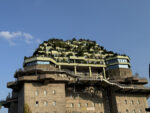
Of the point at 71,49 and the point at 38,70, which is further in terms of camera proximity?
the point at 71,49

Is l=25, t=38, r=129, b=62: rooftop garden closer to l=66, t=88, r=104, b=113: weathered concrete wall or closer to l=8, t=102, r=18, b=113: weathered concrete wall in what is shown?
l=66, t=88, r=104, b=113: weathered concrete wall

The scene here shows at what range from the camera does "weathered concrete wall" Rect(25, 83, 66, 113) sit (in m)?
52.9

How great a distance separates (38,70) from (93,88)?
55.1ft

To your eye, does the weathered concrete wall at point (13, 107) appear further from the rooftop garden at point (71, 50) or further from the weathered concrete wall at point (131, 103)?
the weathered concrete wall at point (131, 103)

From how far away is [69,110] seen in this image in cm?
5772

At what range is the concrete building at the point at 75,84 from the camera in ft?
179

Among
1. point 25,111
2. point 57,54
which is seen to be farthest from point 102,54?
point 25,111

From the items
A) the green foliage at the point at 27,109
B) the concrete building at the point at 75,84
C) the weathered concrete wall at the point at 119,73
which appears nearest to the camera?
the green foliage at the point at 27,109

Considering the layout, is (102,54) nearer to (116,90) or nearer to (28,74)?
(116,90)

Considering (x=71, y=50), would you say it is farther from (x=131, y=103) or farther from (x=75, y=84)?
(x=131, y=103)

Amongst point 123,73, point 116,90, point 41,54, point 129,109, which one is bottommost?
point 129,109

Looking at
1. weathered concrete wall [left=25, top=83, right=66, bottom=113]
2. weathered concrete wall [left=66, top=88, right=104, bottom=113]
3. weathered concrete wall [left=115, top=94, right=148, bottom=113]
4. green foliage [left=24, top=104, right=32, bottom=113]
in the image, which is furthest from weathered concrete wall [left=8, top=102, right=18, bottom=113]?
weathered concrete wall [left=115, top=94, right=148, bottom=113]

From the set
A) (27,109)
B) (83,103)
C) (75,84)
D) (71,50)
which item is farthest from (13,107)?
(71,50)

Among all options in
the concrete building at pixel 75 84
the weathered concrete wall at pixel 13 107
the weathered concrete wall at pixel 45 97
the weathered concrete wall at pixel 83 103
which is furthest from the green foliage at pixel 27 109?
the weathered concrete wall at pixel 13 107
